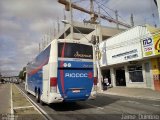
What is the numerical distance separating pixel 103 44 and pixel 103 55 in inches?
68.6

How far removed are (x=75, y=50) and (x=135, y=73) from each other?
51.9 feet

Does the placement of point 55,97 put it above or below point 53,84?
below

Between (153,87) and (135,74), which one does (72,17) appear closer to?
(135,74)

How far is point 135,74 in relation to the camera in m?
26.8

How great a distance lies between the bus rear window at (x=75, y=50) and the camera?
12.4m

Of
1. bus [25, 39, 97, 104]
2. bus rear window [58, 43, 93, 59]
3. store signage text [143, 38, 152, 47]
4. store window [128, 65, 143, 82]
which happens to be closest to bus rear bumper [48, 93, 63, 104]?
bus [25, 39, 97, 104]

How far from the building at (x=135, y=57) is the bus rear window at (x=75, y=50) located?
1065 centimetres

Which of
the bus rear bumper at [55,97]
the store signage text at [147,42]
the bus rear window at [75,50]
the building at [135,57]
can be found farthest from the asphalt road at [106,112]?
the store signage text at [147,42]

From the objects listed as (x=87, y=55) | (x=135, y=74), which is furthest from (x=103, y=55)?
(x=87, y=55)

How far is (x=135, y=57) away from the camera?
24.8 m

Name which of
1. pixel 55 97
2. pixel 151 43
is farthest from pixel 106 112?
pixel 151 43

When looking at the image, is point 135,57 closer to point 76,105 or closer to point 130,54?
point 130,54

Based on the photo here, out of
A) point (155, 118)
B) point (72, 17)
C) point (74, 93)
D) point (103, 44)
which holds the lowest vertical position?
point (155, 118)

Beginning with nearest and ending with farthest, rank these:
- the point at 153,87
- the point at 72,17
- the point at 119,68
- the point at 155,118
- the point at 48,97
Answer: the point at 155,118 < the point at 48,97 < the point at 153,87 < the point at 119,68 < the point at 72,17
